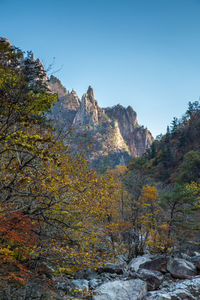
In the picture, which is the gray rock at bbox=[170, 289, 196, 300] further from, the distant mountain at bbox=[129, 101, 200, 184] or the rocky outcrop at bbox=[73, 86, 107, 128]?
the rocky outcrop at bbox=[73, 86, 107, 128]

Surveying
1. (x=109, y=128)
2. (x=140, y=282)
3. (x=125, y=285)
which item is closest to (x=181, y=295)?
(x=140, y=282)

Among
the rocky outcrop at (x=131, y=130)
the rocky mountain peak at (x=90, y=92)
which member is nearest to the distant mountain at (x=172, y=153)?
the rocky outcrop at (x=131, y=130)

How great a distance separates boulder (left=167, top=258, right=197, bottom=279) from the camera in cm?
1300

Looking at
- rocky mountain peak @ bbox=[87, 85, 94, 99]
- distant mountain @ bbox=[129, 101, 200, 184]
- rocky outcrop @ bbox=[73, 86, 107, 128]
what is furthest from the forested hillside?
rocky mountain peak @ bbox=[87, 85, 94, 99]

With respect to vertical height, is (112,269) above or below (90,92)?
below

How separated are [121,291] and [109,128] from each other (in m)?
157

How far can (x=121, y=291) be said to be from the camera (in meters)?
9.07

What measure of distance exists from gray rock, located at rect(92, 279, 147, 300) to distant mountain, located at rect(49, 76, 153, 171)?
126 meters

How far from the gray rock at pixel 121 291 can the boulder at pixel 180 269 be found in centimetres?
487

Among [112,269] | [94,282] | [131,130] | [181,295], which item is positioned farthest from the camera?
[131,130]

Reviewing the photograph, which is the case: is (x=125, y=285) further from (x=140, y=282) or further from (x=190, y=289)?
(x=190, y=289)

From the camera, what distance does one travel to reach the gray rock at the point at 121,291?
28.2 ft

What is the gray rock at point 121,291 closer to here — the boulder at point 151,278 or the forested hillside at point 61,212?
the forested hillside at point 61,212

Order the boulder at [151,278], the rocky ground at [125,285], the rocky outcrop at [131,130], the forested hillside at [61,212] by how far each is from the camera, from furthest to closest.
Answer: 1. the rocky outcrop at [131,130]
2. the boulder at [151,278]
3. the rocky ground at [125,285]
4. the forested hillside at [61,212]
